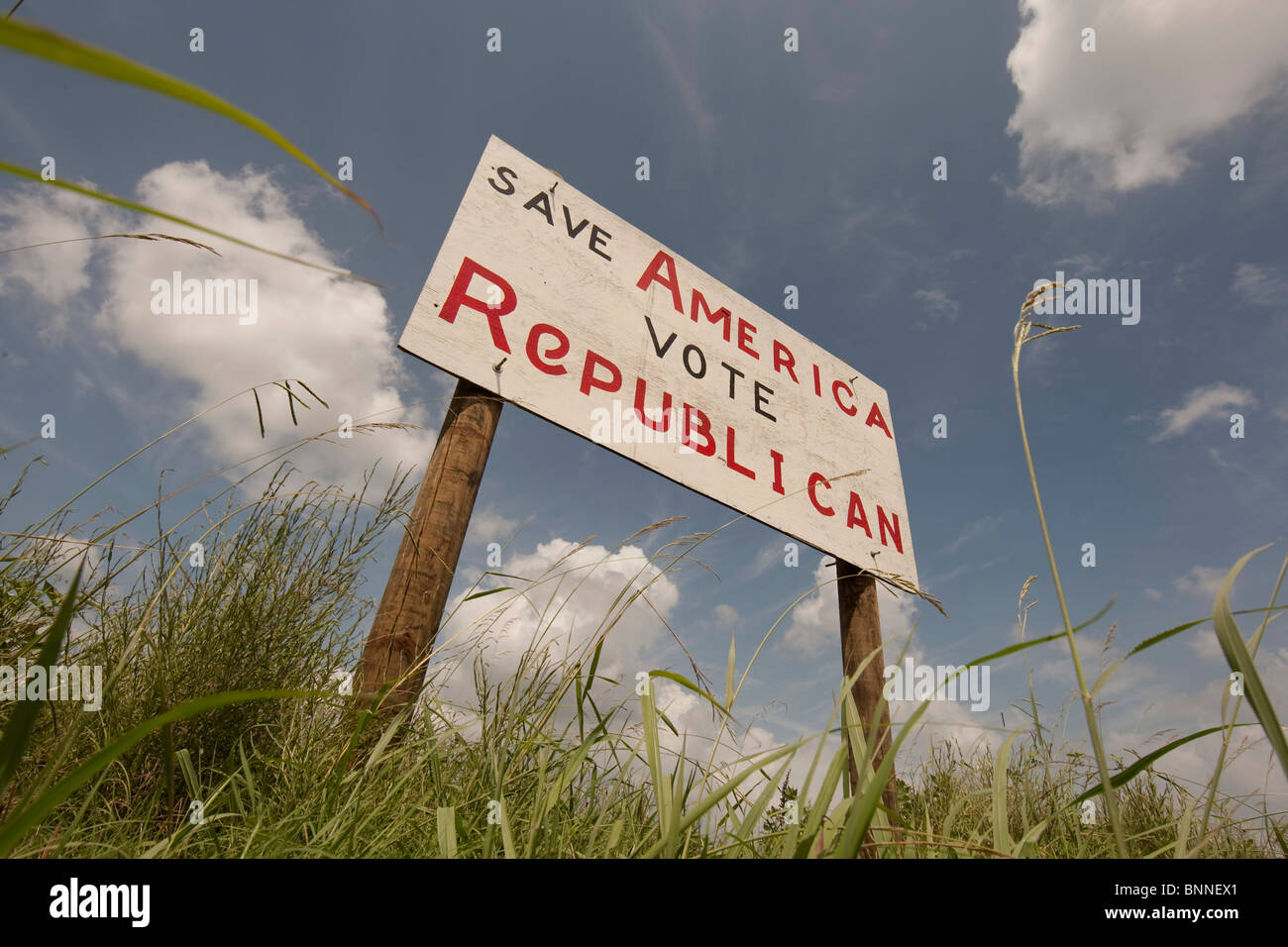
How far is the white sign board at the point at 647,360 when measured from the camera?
2805 mm

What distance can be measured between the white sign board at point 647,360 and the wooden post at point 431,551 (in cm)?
18

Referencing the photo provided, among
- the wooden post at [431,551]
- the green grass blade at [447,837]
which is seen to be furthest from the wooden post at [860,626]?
the green grass blade at [447,837]

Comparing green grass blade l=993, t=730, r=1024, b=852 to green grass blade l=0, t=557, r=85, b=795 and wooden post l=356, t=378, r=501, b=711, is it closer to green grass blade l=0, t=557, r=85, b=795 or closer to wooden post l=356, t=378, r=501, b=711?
green grass blade l=0, t=557, r=85, b=795

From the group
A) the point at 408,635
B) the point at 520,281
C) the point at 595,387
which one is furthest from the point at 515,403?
the point at 408,635

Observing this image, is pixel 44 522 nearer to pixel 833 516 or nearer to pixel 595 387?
pixel 595 387

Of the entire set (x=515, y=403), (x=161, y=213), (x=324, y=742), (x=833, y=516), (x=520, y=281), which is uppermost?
(x=520, y=281)

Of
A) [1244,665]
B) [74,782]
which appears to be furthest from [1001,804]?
[74,782]

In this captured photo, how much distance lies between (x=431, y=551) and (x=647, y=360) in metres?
1.66

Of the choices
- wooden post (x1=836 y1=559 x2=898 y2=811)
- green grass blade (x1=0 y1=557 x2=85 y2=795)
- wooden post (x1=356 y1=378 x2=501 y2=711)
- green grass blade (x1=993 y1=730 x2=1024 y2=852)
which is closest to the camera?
green grass blade (x1=0 y1=557 x2=85 y2=795)

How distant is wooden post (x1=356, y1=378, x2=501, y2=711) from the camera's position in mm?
2092

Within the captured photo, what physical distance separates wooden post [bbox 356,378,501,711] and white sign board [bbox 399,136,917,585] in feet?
0.59

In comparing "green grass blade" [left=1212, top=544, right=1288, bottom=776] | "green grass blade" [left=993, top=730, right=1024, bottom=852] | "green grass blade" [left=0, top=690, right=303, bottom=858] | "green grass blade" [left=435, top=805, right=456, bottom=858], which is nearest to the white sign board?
"green grass blade" [left=993, top=730, right=1024, bottom=852]
